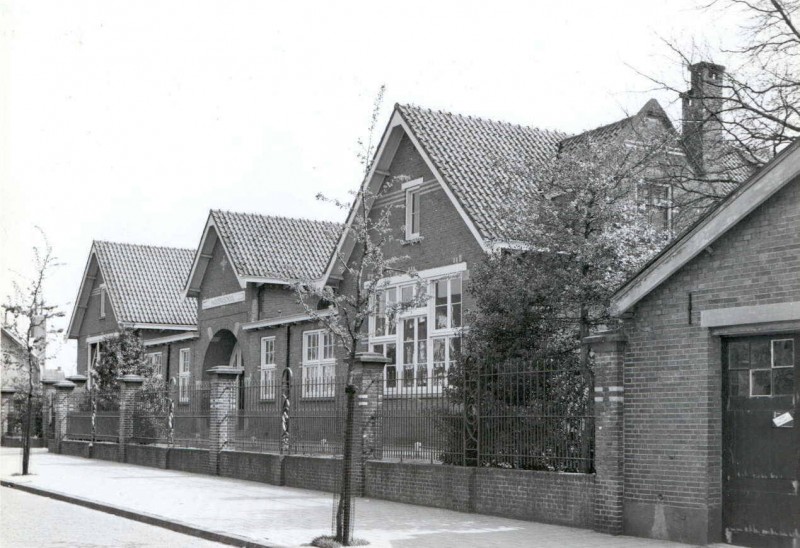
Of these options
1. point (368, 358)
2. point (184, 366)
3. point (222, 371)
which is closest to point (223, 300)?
point (184, 366)

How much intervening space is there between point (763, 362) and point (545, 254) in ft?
15.2

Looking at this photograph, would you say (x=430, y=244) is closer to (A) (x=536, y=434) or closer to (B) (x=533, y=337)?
(B) (x=533, y=337)

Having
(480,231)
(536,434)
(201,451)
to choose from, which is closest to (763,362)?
(536,434)

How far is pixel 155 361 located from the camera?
40969mm

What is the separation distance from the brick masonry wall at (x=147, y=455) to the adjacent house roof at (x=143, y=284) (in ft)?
50.2

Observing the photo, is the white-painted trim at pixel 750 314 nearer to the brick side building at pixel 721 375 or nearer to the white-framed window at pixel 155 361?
the brick side building at pixel 721 375

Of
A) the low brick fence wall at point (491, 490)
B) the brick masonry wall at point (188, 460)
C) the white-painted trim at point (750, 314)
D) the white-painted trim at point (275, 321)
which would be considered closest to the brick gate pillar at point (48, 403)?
the white-painted trim at point (275, 321)

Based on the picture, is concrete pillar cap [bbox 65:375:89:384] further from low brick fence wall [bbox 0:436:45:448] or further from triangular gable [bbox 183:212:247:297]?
low brick fence wall [bbox 0:436:45:448]

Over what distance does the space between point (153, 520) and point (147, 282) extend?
33.0 m

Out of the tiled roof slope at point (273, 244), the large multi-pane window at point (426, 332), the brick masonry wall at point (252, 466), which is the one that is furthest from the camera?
the tiled roof slope at point (273, 244)

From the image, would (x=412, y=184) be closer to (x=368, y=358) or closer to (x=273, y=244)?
(x=368, y=358)

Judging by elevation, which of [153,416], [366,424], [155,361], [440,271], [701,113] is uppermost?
[701,113]

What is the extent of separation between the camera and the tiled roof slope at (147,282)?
44.8 m

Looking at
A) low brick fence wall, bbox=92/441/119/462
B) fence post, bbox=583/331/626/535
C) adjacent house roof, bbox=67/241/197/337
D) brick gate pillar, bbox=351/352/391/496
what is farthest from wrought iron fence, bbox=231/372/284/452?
adjacent house roof, bbox=67/241/197/337
